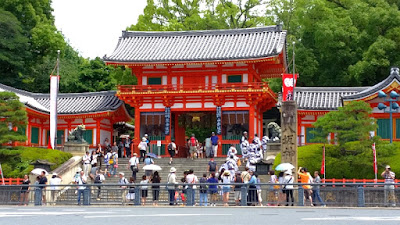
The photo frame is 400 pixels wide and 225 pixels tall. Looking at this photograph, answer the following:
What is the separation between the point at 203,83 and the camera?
44.8 m

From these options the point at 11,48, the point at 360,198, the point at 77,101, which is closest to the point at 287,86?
the point at 77,101

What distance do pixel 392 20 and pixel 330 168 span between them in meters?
20.8

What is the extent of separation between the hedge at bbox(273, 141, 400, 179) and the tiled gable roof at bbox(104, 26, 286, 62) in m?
11.0

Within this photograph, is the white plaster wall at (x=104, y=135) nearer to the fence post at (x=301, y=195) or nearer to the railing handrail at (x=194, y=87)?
the railing handrail at (x=194, y=87)

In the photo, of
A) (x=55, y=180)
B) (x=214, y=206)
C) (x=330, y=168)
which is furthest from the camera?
(x=330, y=168)

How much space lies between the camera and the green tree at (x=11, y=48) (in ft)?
182

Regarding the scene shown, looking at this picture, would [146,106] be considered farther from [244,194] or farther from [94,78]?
[244,194]

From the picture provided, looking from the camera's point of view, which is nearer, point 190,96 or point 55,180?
point 55,180

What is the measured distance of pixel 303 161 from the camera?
3272 centimetres

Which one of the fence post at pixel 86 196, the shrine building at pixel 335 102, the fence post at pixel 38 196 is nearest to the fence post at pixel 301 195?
the fence post at pixel 86 196

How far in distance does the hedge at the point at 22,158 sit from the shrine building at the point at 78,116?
8.67 m

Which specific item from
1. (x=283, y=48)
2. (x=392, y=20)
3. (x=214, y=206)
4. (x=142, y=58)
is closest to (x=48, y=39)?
(x=142, y=58)

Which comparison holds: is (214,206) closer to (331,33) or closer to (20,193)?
(20,193)

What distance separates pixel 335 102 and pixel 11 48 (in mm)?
27309
